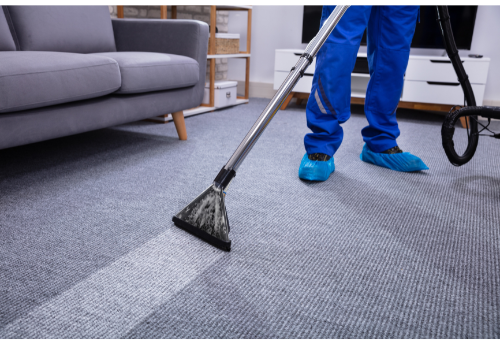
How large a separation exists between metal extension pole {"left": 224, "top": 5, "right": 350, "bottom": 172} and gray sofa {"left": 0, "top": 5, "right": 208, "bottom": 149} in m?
0.65

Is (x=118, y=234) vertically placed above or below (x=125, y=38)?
below

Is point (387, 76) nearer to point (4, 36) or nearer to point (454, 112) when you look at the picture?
point (454, 112)

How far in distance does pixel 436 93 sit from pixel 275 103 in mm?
2051

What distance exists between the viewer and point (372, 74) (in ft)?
4.84

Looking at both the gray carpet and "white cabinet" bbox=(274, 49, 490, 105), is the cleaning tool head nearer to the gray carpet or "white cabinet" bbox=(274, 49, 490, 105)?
the gray carpet

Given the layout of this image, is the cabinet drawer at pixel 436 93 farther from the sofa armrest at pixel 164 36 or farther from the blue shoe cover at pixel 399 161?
the sofa armrest at pixel 164 36

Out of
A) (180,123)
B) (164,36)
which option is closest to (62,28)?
(164,36)

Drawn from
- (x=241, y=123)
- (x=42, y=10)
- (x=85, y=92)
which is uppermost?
(x=42, y=10)

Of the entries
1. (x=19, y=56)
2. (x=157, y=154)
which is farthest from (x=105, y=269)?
(x=157, y=154)

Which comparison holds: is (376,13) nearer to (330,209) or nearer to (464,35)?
(330,209)

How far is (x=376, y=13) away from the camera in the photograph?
4.63ft

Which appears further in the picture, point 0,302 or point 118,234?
point 118,234

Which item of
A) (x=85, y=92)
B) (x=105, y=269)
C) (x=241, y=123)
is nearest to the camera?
(x=105, y=269)

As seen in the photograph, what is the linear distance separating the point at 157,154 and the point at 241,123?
0.82 metres
